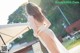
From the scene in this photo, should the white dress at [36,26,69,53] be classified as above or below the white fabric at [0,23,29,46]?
below

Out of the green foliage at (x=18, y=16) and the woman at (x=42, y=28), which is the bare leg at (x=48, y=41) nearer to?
the woman at (x=42, y=28)

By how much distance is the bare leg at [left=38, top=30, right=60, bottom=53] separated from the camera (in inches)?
58.8

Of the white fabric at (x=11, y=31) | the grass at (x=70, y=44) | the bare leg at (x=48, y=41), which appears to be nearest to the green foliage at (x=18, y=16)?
the white fabric at (x=11, y=31)

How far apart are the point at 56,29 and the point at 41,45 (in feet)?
0.70

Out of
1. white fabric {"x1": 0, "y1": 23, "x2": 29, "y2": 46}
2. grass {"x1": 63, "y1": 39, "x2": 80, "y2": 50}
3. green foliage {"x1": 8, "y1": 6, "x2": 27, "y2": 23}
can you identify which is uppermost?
green foliage {"x1": 8, "y1": 6, "x2": 27, "y2": 23}

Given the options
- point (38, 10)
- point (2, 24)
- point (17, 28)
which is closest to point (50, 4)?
point (38, 10)

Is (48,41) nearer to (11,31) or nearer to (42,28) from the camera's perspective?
(42,28)

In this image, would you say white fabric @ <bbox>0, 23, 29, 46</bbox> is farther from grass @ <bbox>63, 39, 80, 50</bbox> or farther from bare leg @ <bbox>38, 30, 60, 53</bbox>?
grass @ <bbox>63, 39, 80, 50</bbox>

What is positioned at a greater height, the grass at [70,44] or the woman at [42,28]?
the woman at [42,28]

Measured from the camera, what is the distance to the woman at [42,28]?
150 cm

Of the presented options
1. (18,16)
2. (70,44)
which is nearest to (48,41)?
(70,44)

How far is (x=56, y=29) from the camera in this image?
155 cm

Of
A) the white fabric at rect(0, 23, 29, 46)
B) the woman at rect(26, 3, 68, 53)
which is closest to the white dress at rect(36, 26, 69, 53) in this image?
the woman at rect(26, 3, 68, 53)

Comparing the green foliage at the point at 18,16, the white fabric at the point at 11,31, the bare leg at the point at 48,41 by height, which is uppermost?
the green foliage at the point at 18,16
